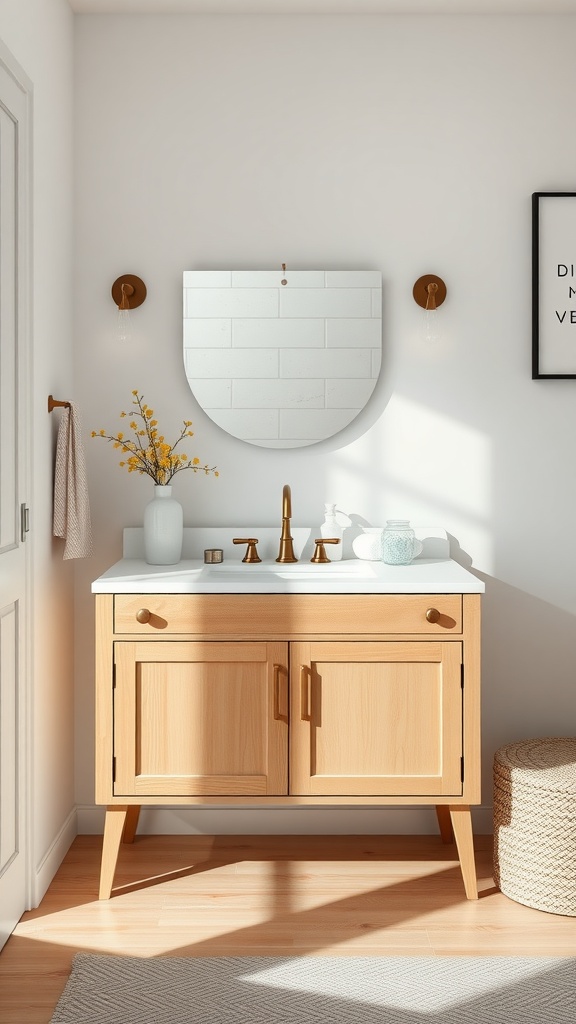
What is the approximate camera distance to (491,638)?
2.98 metres

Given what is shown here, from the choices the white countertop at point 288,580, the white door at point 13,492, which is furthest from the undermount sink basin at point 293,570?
the white door at point 13,492

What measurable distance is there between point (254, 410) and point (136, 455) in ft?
1.33

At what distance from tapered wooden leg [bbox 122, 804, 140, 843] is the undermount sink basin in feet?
2.66

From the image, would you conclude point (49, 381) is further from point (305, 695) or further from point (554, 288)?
point (554, 288)

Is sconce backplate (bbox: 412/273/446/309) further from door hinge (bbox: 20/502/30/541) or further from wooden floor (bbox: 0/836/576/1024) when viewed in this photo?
wooden floor (bbox: 0/836/576/1024)

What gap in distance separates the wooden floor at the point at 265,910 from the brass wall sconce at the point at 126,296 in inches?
64.9

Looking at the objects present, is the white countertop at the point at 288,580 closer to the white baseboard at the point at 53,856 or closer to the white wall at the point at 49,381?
the white wall at the point at 49,381

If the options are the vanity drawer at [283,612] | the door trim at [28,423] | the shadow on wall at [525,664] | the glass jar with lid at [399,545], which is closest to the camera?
the door trim at [28,423]

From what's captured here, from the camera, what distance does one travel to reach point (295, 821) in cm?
297

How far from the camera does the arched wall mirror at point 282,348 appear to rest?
9.55ft

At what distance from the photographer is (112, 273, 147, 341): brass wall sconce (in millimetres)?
2910

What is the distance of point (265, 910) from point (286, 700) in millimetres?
558

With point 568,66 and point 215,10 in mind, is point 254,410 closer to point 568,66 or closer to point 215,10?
point 215,10

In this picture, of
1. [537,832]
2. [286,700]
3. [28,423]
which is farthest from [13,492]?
[537,832]
